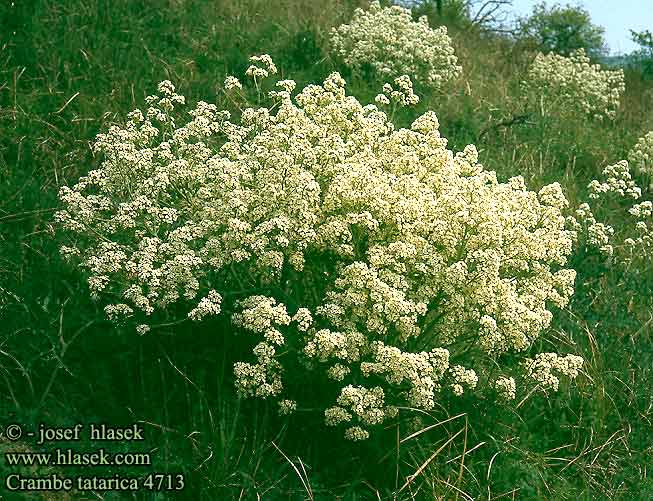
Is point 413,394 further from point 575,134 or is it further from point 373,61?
point 575,134

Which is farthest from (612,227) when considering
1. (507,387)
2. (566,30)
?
(566,30)

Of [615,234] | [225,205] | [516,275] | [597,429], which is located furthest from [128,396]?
[615,234]

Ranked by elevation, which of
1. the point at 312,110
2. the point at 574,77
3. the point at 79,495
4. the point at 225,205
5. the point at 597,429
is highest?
the point at 574,77

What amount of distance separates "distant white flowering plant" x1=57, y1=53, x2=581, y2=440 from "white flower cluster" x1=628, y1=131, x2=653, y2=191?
→ 17.3 feet

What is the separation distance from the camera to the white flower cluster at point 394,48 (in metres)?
9.11

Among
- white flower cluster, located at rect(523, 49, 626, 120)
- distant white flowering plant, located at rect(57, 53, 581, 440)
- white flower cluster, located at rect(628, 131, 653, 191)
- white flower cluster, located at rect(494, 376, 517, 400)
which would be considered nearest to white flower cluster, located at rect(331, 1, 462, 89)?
white flower cluster, located at rect(523, 49, 626, 120)

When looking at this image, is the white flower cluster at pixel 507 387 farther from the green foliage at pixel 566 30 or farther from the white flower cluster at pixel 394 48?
the green foliage at pixel 566 30

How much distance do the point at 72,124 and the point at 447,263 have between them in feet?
13.4

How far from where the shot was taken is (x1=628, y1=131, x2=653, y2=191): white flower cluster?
9.62 m

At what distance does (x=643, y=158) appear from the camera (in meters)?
9.71

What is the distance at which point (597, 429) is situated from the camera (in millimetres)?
5125

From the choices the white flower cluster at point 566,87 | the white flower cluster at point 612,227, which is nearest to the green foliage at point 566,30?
the white flower cluster at point 566,87

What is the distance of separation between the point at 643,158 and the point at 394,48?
124 inches

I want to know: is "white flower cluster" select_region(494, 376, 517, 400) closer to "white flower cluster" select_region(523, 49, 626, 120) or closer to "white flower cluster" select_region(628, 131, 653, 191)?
"white flower cluster" select_region(628, 131, 653, 191)
